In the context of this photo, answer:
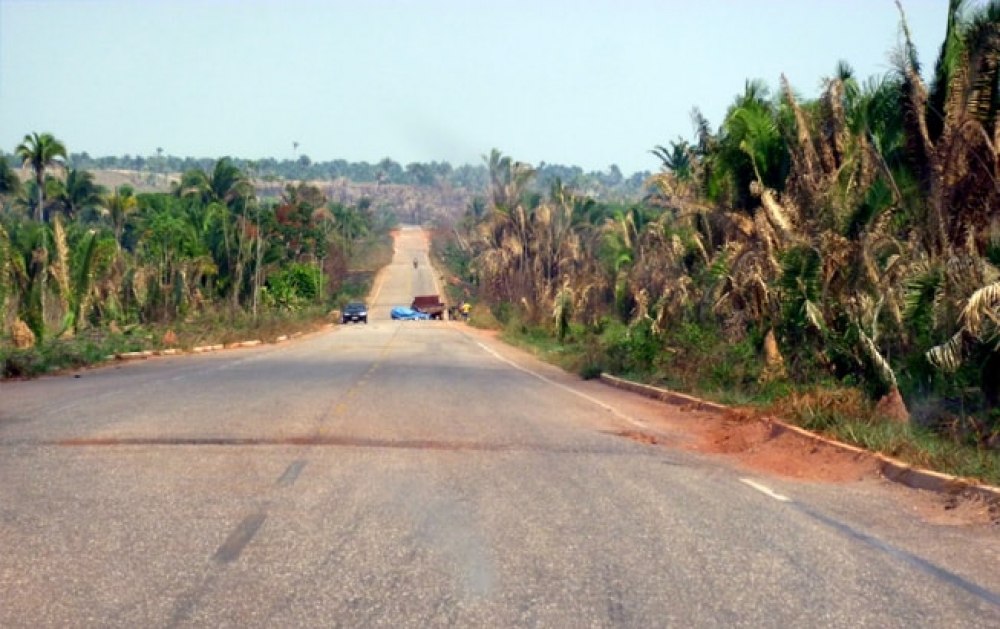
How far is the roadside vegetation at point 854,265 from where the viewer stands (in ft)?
51.8

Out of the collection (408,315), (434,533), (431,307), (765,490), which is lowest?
(408,315)

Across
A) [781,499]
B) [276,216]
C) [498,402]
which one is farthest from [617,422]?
[276,216]

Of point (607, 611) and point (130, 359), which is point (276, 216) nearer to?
point (130, 359)

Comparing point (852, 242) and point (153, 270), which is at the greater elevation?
point (852, 242)

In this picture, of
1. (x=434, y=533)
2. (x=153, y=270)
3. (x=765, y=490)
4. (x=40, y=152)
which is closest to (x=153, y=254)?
(x=153, y=270)

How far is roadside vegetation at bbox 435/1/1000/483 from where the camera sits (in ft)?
51.8

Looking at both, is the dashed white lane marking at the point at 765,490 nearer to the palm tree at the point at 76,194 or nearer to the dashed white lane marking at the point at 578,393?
the dashed white lane marking at the point at 578,393

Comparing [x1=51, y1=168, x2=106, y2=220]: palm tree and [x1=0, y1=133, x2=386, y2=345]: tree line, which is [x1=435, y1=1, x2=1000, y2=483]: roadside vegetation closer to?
[x1=0, y1=133, x2=386, y2=345]: tree line

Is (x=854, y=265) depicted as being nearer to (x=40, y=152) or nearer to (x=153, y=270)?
(x=153, y=270)

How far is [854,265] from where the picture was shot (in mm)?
19719

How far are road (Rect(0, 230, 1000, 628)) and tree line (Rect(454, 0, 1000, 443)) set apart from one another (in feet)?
13.8

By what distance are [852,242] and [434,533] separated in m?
13.2

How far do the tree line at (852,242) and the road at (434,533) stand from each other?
4192 mm

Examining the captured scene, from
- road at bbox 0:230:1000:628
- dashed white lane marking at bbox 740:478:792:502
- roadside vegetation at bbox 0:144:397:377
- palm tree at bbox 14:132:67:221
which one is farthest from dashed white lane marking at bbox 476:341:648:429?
palm tree at bbox 14:132:67:221
